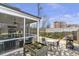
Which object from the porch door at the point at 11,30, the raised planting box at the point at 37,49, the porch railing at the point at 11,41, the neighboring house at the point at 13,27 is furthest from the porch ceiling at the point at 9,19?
the raised planting box at the point at 37,49

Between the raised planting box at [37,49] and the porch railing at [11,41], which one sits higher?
the porch railing at [11,41]

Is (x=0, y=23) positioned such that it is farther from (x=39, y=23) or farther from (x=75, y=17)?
(x=75, y=17)

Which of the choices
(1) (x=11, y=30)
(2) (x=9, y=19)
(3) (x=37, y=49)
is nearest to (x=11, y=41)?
(1) (x=11, y=30)

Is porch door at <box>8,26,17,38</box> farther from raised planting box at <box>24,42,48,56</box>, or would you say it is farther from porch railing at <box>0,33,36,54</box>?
raised planting box at <box>24,42,48,56</box>

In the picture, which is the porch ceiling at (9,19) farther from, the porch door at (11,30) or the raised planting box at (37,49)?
the raised planting box at (37,49)

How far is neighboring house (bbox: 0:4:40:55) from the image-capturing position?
11.2 ft

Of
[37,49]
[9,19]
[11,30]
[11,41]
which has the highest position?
[9,19]

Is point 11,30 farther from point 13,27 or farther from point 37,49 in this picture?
point 37,49

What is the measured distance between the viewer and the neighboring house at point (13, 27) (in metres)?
3.41

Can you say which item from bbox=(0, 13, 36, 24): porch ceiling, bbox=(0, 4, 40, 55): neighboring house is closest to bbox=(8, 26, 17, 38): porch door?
bbox=(0, 4, 40, 55): neighboring house

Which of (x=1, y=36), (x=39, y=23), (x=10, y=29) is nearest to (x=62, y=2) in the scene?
(x=39, y=23)

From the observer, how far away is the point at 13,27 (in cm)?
349

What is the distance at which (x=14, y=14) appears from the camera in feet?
11.4

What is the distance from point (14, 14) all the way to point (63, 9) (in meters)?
1.11
